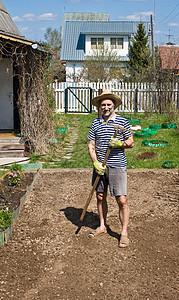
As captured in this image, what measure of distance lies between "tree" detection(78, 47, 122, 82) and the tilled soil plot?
77.3 ft

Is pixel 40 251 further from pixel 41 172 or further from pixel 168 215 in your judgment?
pixel 41 172

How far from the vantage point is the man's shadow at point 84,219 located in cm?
462

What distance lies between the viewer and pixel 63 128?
1354 centimetres

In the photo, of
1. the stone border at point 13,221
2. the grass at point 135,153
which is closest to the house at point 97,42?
the grass at point 135,153

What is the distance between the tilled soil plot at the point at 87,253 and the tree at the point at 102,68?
23.5 meters

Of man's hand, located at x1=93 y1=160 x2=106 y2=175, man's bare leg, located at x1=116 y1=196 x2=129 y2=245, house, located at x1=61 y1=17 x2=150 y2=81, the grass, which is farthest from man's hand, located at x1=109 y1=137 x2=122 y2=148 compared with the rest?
house, located at x1=61 y1=17 x2=150 y2=81

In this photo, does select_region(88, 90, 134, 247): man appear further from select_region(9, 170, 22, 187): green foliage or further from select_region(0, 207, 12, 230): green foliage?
select_region(9, 170, 22, 187): green foliage

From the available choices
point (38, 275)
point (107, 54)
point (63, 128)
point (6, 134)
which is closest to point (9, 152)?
point (6, 134)

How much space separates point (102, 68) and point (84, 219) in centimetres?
2605

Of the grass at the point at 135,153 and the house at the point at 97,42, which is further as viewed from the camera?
the house at the point at 97,42

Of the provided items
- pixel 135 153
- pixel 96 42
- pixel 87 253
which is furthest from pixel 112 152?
pixel 96 42

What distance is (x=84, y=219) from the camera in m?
5.05

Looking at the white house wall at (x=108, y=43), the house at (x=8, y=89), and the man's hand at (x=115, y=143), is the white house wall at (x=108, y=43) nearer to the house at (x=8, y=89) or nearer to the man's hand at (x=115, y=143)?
the house at (x=8, y=89)

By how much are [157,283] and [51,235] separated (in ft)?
5.14
